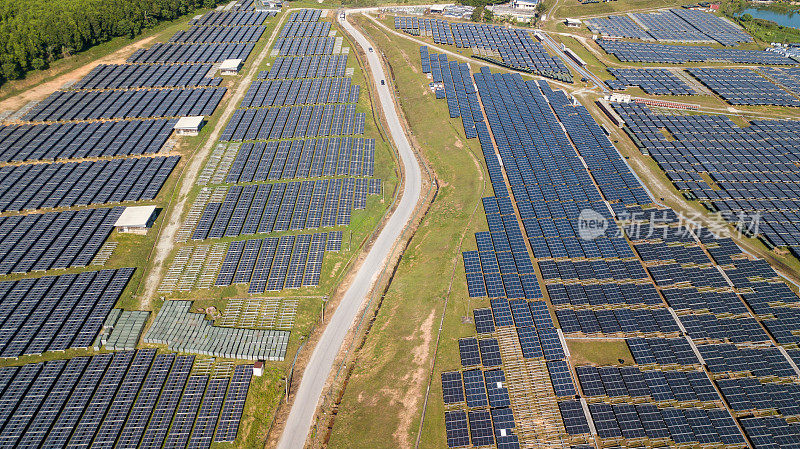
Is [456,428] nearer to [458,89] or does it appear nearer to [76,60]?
[458,89]

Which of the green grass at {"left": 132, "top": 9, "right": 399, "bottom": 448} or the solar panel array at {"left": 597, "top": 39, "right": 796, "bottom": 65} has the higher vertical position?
the solar panel array at {"left": 597, "top": 39, "right": 796, "bottom": 65}

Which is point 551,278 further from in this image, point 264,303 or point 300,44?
point 300,44

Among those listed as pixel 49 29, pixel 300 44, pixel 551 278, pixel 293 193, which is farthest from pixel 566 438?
pixel 49 29

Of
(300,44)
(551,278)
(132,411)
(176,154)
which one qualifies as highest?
(300,44)

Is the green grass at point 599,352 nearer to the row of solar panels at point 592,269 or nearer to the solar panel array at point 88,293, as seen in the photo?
the row of solar panels at point 592,269

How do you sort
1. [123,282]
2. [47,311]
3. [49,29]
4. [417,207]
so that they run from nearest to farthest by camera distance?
[47,311]
[123,282]
[417,207]
[49,29]

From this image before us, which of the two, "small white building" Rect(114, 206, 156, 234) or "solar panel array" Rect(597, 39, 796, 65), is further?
"solar panel array" Rect(597, 39, 796, 65)

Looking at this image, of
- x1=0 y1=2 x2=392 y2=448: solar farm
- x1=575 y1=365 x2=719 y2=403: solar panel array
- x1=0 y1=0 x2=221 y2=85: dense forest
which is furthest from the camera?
x1=0 y1=0 x2=221 y2=85: dense forest

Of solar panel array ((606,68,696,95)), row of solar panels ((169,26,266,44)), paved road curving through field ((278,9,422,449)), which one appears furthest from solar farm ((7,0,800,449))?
row of solar panels ((169,26,266,44))

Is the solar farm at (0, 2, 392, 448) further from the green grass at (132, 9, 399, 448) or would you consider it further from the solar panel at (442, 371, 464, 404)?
the solar panel at (442, 371, 464, 404)
